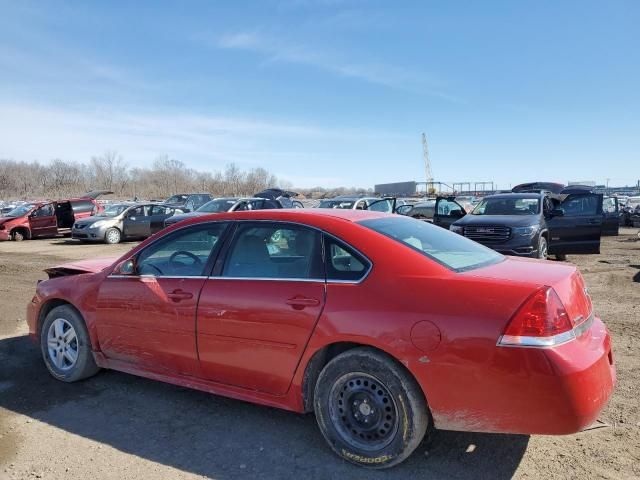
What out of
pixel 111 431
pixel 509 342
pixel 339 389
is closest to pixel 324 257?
pixel 339 389

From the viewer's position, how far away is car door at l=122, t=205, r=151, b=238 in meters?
19.7

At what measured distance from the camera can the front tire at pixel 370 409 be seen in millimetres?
2979

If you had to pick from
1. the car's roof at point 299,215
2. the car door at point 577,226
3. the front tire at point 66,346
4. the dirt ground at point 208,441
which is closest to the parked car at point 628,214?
the car door at point 577,226

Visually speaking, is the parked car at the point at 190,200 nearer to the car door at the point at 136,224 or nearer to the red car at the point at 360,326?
the car door at the point at 136,224

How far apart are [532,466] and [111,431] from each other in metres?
2.91

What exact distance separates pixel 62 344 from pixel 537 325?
4124 millimetres

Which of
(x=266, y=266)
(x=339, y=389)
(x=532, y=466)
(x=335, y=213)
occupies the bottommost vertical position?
(x=532, y=466)

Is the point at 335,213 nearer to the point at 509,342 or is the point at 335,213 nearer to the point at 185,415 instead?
the point at 509,342

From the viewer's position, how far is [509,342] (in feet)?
8.83

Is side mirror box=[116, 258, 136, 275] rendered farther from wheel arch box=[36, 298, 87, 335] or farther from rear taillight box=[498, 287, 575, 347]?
rear taillight box=[498, 287, 575, 347]

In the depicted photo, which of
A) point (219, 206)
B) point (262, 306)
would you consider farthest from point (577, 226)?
point (219, 206)

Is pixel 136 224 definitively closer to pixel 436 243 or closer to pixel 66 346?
pixel 66 346

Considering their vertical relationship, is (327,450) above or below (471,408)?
below

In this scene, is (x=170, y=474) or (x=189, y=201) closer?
(x=170, y=474)
